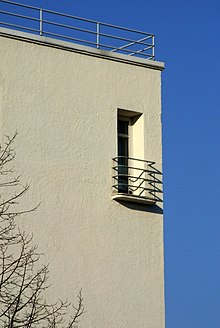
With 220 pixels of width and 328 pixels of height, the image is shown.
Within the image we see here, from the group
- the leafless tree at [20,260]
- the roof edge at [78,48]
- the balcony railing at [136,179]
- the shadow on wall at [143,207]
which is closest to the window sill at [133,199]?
the balcony railing at [136,179]

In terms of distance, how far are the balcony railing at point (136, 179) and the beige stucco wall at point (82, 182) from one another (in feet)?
0.84

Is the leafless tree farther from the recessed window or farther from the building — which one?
the recessed window

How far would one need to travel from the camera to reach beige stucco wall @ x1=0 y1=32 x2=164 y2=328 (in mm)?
24750

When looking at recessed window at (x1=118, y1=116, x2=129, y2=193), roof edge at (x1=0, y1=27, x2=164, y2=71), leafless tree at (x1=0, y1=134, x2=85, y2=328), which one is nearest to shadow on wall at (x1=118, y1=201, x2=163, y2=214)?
recessed window at (x1=118, y1=116, x2=129, y2=193)

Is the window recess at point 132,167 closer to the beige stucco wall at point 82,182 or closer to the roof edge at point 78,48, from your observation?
the beige stucco wall at point 82,182

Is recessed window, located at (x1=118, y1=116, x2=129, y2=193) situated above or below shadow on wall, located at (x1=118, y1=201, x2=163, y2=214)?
above

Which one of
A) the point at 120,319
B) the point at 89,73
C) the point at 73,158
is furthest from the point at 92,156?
the point at 120,319

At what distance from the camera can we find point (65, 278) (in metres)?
24.6

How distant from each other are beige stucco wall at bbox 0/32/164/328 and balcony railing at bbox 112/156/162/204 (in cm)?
26

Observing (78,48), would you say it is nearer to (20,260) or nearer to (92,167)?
(92,167)

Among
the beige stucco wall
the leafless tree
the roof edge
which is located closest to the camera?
the leafless tree

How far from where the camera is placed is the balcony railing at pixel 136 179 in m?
26.1

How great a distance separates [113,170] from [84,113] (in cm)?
165

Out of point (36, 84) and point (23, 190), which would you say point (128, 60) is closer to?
point (36, 84)
